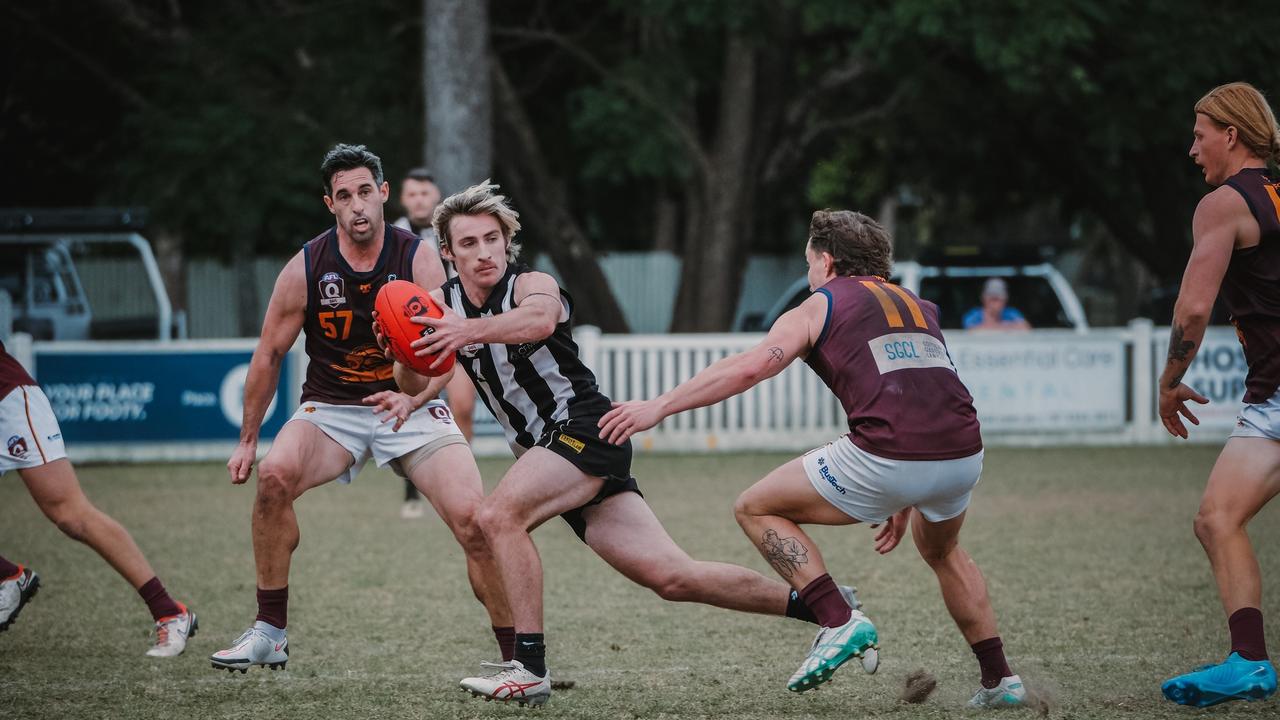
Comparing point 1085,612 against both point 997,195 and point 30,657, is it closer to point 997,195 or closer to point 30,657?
point 30,657

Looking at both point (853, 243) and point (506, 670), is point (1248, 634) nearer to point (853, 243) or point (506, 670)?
point (853, 243)

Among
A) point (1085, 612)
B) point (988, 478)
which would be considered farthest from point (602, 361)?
point (1085, 612)

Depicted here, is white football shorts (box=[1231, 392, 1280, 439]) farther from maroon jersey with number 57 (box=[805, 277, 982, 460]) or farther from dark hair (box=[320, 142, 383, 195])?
dark hair (box=[320, 142, 383, 195])

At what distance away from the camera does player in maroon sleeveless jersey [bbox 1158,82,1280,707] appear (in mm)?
5172

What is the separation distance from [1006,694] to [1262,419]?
145 centimetres

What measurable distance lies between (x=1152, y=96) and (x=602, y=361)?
29.5 ft

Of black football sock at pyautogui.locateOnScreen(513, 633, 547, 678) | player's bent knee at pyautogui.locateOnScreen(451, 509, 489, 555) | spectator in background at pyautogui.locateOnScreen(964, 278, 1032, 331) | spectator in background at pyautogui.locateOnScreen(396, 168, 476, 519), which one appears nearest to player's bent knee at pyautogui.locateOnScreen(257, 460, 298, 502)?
player's bent knee at pyautogui.locateOnScreen(451, 509, 489, 555)

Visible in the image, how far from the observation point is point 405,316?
210 inches

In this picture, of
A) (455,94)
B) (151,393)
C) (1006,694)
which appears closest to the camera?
(1006,694)

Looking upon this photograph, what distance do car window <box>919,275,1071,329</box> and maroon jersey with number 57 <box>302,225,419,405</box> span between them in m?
10.9

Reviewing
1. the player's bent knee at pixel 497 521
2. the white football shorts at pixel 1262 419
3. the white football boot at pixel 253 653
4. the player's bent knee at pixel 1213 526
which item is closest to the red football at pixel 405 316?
the player's bent knee at pixel 497 521

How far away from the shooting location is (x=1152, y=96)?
19.0 meters

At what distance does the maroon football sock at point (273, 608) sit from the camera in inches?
230

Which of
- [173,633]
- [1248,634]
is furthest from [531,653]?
[1248,634]
